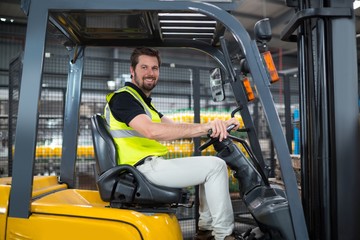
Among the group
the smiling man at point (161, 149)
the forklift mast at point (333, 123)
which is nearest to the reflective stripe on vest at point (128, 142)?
the smiling man at point (161, 149)

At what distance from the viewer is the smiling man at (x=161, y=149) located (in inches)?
105

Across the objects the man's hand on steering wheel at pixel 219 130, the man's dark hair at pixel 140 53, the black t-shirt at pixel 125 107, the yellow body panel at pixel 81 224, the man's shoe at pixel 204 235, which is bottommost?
the man's shoe at pixel 204 235

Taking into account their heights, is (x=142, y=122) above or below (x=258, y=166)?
above

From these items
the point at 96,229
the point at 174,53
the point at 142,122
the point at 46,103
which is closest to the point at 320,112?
the point at 142,122

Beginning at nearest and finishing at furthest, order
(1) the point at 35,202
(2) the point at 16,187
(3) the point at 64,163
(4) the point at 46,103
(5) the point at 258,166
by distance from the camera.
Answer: (2) the point at 16,187
(1) the point at 35,202
(5) the point at 258,166
(3) the point at 64,163
(4) the point at 46,103

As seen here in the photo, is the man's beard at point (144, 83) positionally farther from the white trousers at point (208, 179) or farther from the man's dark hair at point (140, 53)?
the white trousers at point (208, 179)

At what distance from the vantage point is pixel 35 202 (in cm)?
262

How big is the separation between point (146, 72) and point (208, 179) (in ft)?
3.36

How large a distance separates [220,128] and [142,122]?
563 millimetres

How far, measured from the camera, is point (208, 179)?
2744 mm

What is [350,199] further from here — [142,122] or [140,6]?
[140,6]

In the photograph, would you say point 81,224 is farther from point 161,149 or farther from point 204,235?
point 204,235

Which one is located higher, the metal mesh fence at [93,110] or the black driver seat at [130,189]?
the metal mesh fence at [93,110]

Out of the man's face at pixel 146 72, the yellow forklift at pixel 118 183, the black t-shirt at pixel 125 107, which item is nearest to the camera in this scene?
the yellow forklift at pixel 118 183
